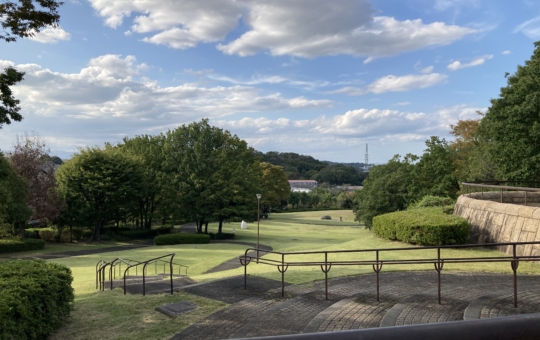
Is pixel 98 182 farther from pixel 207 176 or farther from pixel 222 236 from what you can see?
pixel 222 236

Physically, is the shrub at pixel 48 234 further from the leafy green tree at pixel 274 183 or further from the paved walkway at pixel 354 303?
the leafy green tree at pixel 274 183

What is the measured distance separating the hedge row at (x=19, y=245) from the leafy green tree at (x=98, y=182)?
538 cm

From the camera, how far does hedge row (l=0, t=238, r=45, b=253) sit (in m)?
29.5

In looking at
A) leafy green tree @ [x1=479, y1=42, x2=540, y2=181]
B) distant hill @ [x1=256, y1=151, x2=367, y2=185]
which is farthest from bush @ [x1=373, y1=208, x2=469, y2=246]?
distant hill @ [x1=256, y1=151, x2=367, y2=185]

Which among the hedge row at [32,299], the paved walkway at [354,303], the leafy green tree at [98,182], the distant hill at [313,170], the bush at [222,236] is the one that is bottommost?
the bush at [222,236]

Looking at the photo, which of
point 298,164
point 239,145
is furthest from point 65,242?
point 298,164

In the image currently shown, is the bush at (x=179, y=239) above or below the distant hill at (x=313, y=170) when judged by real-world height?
below

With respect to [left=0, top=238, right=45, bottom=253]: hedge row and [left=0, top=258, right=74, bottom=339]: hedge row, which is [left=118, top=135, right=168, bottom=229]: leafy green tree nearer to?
[left=0, top=238, right=45, bottom=253]: hedge row

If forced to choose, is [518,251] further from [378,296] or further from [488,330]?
[488,330]

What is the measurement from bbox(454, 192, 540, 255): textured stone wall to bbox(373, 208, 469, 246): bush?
0.65 meters

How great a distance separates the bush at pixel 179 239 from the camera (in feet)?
112

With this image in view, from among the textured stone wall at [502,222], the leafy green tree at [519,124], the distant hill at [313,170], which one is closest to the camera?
the textured stone wall at [502,222]

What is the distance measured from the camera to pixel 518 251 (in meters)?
12.7

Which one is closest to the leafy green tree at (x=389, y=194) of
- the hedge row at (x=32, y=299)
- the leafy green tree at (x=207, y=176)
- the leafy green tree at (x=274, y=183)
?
the leafy green tree at (x=207, y=176)
